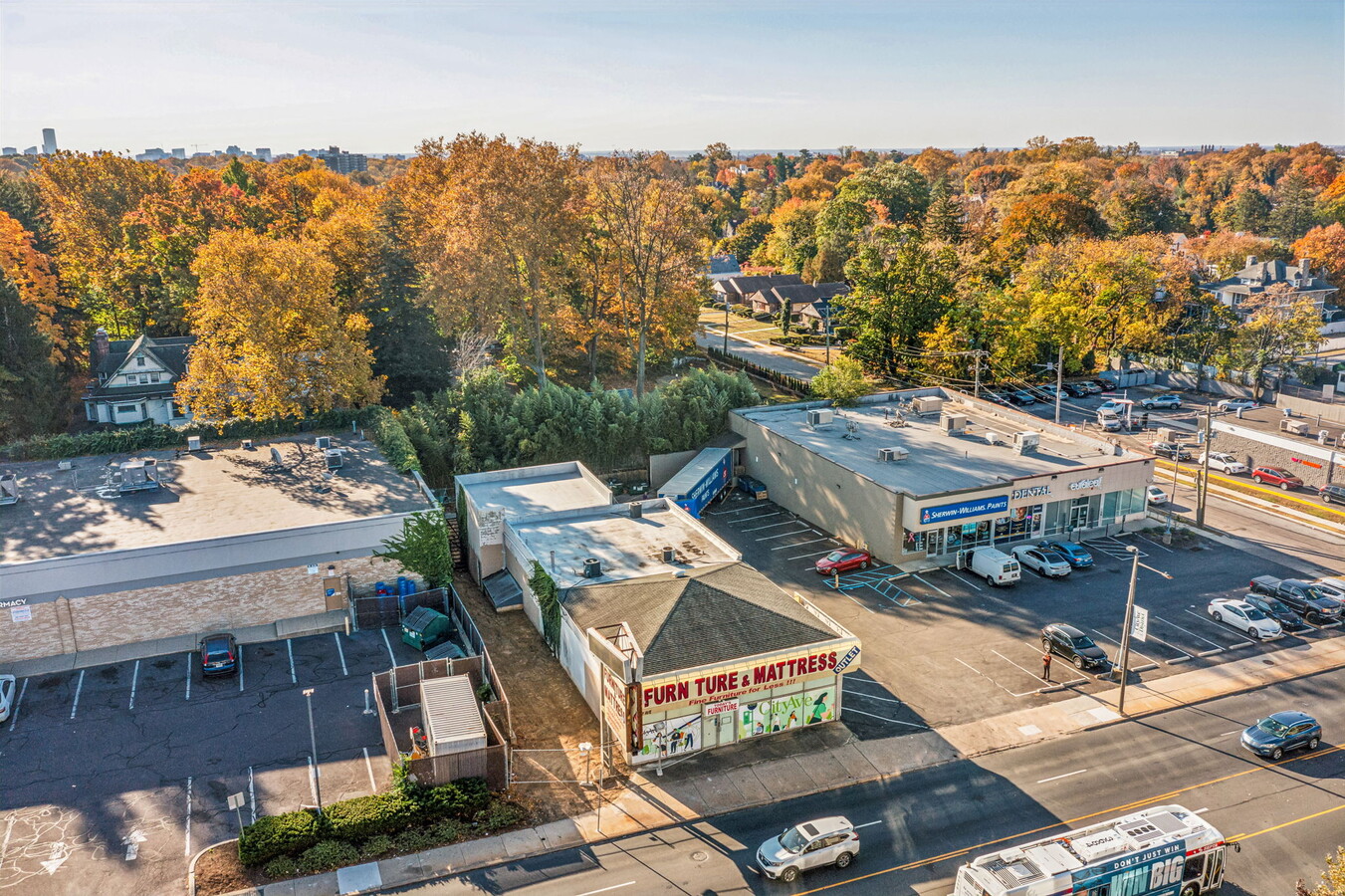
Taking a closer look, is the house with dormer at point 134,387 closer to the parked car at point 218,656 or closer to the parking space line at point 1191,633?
the parked car at point 218,656

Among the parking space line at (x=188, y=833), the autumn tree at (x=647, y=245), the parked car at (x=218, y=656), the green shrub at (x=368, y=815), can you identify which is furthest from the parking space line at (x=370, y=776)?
the autumn tree at (x=647, y=245)

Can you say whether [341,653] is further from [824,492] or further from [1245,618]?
[1245,618]

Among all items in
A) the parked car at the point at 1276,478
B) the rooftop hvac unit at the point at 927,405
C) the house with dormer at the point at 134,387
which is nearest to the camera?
the parked car at the point at 1276,478

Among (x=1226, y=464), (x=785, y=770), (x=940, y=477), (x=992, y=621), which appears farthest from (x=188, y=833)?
(x=1226, y=464)

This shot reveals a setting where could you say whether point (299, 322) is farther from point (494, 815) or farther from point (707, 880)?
point (707, 880)

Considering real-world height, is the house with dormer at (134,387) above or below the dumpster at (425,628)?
above

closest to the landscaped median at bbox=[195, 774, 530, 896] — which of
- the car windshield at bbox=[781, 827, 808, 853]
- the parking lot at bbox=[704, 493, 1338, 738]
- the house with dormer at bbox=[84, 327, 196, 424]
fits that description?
the car windshield at bbox=[781, 827, 808, 853]

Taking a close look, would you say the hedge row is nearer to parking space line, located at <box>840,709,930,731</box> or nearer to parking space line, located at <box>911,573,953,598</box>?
parking space line, located at <box>840,709,930,731</box>
